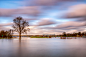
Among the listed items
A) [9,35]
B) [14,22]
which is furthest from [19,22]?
[9,35]

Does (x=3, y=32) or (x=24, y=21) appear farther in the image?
(x=3, y=32)

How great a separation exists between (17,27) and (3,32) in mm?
11211

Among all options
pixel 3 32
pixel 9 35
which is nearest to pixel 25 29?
pixel 9 35

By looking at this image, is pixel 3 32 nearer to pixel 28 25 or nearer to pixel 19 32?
pixel 19 32

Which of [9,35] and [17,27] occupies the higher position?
[17,27]

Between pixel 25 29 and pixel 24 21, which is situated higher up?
pixel 24 21

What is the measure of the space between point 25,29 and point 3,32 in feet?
48.9

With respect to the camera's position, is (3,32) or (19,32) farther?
(3,32)

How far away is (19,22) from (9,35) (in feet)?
31.2

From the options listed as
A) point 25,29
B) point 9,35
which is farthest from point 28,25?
point 9,35

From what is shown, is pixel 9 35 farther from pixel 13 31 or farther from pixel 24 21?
pixel 24 21

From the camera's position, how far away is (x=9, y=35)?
5762cm

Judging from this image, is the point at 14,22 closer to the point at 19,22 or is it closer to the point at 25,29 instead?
the point at 19,22

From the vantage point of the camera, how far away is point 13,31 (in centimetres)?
5359
